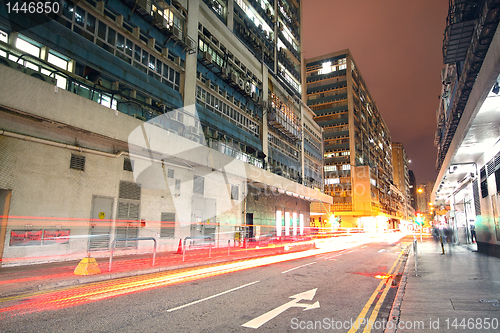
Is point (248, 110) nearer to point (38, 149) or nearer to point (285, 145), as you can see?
point (285, 145)

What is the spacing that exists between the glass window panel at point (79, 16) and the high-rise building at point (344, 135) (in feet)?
244

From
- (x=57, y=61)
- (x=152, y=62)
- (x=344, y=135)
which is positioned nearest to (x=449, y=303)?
(x=57, y=61)

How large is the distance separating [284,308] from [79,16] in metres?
17.8

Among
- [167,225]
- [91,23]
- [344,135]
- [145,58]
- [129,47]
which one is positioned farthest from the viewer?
[344,135]

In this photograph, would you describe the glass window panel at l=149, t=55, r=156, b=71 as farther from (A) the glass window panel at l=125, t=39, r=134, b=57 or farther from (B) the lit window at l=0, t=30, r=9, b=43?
(B) the lit window at l=0, t=30, r=9, b=43

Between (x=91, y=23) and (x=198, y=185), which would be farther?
(x=198, y=185)

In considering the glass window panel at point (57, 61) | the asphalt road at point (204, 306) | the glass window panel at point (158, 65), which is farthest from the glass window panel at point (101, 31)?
the asphalt road at point (204, 306)

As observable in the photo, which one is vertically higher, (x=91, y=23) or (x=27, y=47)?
(x=91, y=23)

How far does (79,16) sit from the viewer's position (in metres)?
16.0

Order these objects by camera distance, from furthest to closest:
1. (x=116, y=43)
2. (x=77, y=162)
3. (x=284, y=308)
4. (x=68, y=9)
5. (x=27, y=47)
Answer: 1. (x=116, y=43)
2. (x=68, y=9)
3. (x=77, y=162)
4. (x=27, y=47)
5. (x=284, y=308)

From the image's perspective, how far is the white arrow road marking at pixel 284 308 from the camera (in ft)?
18.2

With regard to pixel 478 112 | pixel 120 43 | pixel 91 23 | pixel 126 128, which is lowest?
pixel 478 112

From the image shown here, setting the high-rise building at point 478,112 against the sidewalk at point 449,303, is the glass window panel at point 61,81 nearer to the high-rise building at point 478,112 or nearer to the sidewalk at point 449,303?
the sidewalk at point 449,303

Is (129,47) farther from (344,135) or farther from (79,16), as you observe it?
(344,135)
